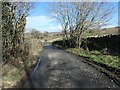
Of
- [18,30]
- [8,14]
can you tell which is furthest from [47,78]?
[18,30]

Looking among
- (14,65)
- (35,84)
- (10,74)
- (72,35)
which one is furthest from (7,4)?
(72,35)

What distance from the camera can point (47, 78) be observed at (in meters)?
16.4

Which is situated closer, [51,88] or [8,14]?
[51,88]

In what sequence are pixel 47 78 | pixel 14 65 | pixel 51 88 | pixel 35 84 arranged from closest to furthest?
pixel 51 88
pixel 35 84
pixel 47 78
pixel 14 65

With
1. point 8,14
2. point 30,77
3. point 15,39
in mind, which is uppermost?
point 8,14

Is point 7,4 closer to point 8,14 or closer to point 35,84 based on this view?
point 8,14

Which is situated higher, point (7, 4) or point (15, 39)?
point (7, 4)

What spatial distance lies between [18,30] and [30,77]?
11.9 meters

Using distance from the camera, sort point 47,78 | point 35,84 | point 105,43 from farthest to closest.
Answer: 1. point 105,43
2. point 47,78
3. point 35,84

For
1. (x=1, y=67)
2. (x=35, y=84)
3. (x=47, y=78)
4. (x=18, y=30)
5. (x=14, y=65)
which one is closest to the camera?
(x=35, y=84)

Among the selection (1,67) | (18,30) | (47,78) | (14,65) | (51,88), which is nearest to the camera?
(51,88)

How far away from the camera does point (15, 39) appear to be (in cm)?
2634

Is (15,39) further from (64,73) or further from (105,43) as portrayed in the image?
(105,43)

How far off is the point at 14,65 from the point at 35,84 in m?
5.71
